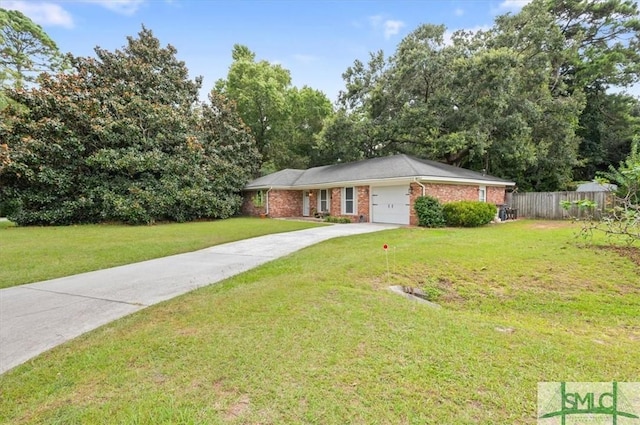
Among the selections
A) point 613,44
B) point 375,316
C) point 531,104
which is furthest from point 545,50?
point 375,316

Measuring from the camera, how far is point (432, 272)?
21.0 feet

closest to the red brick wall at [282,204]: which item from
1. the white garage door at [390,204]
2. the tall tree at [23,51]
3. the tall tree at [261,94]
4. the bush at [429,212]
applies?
the white garage door at [390,204]

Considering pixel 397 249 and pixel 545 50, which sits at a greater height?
pixel 545 50

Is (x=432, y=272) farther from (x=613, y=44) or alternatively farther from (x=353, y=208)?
(x=613, y=44)

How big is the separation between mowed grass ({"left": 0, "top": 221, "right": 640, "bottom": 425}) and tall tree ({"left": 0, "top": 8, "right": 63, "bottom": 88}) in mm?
26107

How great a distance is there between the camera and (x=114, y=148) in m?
17.8

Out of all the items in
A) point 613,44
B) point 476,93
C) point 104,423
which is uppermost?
point 613,44

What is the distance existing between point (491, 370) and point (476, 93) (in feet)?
60.2

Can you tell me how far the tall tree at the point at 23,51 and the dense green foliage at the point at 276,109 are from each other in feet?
38.9

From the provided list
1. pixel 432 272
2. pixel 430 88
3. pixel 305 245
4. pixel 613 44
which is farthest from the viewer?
pixel 613 44

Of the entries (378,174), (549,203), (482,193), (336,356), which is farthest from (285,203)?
(336,356)

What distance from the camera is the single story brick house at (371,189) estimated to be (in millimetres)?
14648

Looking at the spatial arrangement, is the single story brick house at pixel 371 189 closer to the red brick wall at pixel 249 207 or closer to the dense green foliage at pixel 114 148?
the red brick wall at pixel 249 207

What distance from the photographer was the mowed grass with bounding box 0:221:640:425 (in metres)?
2.31
